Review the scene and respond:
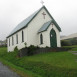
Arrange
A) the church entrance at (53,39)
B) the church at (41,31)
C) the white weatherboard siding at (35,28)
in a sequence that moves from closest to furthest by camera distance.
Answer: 1. the church at (41,31)
2. the church entrance at (53,39)
3. the white weatherboard siding at (35,28)

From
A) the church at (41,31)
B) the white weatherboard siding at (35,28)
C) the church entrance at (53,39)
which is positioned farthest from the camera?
the white weatherboard siding at (35,28)

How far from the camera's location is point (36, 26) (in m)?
31.8

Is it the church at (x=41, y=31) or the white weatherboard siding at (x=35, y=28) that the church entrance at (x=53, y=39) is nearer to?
the church at (x=41, y=31)

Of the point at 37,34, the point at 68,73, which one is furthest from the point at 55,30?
the point at 68,73

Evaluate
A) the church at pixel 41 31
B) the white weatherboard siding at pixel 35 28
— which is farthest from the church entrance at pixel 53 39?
the white weatherboard siding at pixel 35 28

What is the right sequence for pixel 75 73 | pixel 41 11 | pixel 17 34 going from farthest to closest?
pixel 17 34, pixel 41 11, pixel 75 73

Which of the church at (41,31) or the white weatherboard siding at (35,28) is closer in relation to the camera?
the church at (41,31)

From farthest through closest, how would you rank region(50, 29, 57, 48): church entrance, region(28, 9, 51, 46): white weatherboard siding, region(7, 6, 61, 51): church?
region(28, 9, 51, 46): white weatherboard siding, region(50, 29, 57, 48): church entrance, region(7, 6, 61, 51): church

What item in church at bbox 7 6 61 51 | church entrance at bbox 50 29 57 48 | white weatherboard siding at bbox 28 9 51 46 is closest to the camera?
church at bbox 7 6 61 51

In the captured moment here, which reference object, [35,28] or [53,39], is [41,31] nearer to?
[35,28]

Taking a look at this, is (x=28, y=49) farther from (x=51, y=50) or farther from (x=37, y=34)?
(x=37, y=34)

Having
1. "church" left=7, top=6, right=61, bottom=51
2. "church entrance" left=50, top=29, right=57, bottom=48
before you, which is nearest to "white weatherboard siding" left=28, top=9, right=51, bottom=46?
"church" left=7, top=6, right=61, bottom=51

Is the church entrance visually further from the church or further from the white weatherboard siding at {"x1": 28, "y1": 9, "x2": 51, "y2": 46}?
the white weatherboard siding at {"x1": 28, "y1": 9, "x2": 51, "y2": 46}

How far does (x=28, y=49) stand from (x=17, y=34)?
482 inches
